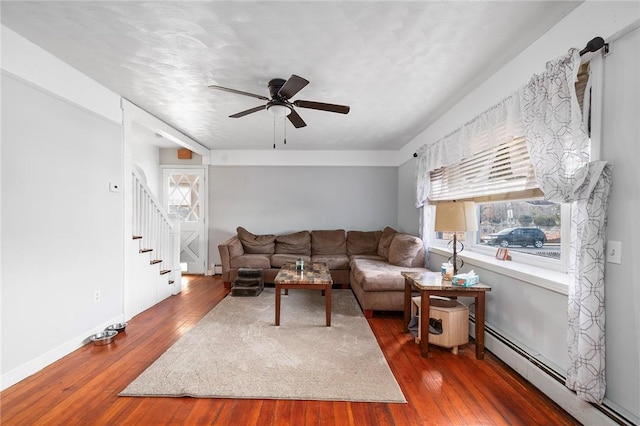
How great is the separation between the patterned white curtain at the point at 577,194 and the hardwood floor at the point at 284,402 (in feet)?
1.48

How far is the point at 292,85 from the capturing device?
2.21 meters

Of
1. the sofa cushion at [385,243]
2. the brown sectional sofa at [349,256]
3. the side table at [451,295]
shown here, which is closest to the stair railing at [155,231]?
the brown sectional sofa at [349,256]

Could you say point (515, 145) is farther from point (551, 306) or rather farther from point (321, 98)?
point (321, 98)

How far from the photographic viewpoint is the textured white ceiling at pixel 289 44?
169cm

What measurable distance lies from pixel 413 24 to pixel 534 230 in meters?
1.91

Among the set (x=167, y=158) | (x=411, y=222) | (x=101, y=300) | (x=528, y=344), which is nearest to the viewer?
(x=528, y=344)

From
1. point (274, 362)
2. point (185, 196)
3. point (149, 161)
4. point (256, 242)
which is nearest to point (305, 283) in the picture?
point (274, 362)

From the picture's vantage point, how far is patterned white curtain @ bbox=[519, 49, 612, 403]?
145 centimetres

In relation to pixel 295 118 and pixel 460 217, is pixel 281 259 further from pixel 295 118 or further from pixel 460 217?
pixel 460 217

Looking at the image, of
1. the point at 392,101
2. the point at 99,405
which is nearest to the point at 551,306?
the point at 392,101

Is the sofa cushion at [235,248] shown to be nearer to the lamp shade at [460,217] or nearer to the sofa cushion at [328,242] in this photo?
the sofa cushion at [328,242]

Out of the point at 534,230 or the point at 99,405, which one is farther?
the point at 534,230

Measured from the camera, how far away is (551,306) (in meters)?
1.85

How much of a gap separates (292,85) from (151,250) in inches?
115
